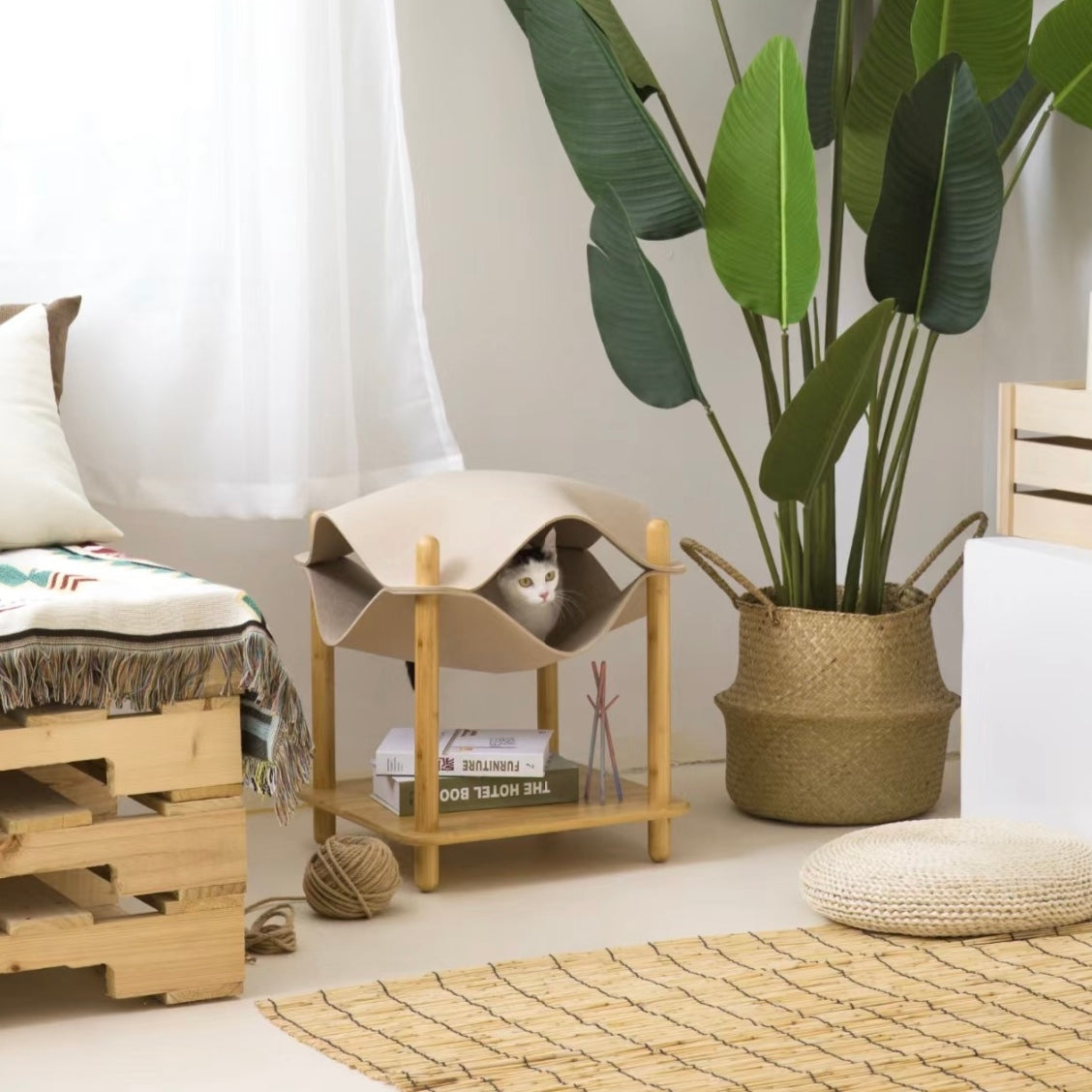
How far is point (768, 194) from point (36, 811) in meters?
1.37

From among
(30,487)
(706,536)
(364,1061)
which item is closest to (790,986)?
(364,1061)

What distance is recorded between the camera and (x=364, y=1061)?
1.85m

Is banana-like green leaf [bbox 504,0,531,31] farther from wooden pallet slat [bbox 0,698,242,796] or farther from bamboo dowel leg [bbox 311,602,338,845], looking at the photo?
wooden pallet slat [bbox 0,698,242,796]

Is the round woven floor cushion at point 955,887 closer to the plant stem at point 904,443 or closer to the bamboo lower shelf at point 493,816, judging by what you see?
the bamboo lower shelf at point 493,816

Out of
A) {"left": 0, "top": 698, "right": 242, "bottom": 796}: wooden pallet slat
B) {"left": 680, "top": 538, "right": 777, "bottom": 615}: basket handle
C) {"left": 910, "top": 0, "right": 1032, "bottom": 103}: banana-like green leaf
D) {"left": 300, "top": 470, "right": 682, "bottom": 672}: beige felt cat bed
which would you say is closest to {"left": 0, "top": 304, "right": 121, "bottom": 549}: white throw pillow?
{"left": 300, "top": 470, "right": 682, "bottom": 672}: beige felt cat bed

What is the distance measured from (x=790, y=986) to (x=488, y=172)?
Answer: 164cm

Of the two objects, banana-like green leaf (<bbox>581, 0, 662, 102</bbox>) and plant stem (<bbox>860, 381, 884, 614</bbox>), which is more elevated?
banana-like green leaf (<bbox>581, 0, 662, 102</bbox>)

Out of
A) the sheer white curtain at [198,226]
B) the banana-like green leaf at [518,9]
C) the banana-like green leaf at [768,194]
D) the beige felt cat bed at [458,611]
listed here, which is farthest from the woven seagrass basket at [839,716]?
the banana-like green leaf at [518,9]

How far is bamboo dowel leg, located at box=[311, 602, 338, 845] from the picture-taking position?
2.77 meters

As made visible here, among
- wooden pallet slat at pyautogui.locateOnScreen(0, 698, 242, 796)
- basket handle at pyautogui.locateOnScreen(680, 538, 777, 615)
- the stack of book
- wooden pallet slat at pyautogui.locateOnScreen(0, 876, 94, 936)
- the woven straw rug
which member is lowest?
the woven straw rug

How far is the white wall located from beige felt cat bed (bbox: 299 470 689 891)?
0.35 meters

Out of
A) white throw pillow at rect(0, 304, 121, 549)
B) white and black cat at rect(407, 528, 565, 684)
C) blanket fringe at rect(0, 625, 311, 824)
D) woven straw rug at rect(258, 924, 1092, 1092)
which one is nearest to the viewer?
woven straw rug at rect(258, 924, 1092, 1092)

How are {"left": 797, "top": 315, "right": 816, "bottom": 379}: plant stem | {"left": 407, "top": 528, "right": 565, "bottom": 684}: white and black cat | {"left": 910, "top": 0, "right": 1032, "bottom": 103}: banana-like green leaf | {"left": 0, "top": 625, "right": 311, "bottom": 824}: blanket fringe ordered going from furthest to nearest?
{"left": 797, "top": 315, "right": 816, "bottom": 379}: plant stem < {"left": 910, "top": 0, "right": 1032, "bottom": 103}: banana-like green leaf < {"left": 407, "top": 528, "right": 565, "bottom": 684}: white and black cat < {"left": 0, "top": 625, "right": 311, "bottom": 824}: blanket fringe

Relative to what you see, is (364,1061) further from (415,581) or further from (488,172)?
(488,172)
